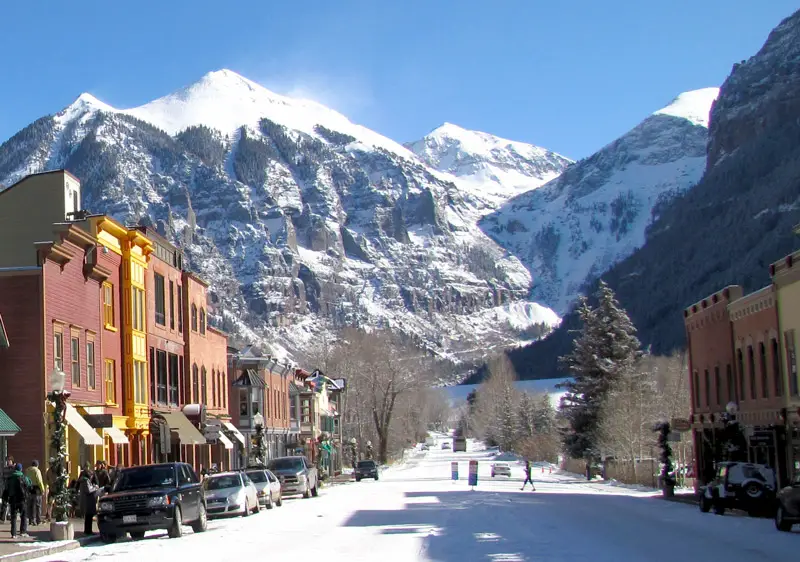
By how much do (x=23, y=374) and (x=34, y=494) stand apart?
6.34 meters

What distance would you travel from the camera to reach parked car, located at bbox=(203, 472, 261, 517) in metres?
33.8

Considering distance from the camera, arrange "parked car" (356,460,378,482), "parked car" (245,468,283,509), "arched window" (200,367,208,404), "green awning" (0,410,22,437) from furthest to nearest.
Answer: "parked car" (356,460,378,482) → "arched window" (200,367,208,404) → "parked car" (245,468,283,509) → "green awning" (0,410,22,437)

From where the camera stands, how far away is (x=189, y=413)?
52312 millimetres

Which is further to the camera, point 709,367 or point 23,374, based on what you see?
point 709,367

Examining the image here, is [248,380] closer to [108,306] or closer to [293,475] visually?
[293,475]

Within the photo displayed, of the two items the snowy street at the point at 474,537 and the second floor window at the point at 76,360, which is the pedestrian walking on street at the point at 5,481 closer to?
the snowy street at the point at 474,537

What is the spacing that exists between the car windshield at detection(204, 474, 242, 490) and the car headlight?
7705mm

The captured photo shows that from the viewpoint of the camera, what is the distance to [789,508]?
2514 cm

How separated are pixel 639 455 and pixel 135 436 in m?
35.4

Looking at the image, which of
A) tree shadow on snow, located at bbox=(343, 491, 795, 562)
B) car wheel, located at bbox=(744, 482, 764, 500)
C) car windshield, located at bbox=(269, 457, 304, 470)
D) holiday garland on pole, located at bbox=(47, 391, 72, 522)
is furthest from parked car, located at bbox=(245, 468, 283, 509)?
car wheel, located at bbox=(744, 482, 764, 500)

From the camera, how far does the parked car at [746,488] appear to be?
3139 centimetres

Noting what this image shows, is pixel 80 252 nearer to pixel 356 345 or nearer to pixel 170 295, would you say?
pixel 170 295

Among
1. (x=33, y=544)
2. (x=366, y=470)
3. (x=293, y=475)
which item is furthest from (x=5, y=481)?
(x=366, y=470)

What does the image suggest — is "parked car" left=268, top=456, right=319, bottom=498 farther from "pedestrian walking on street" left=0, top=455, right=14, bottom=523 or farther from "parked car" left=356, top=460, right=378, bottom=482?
"parked car" left=356, top=460, right=378, bottom=482
